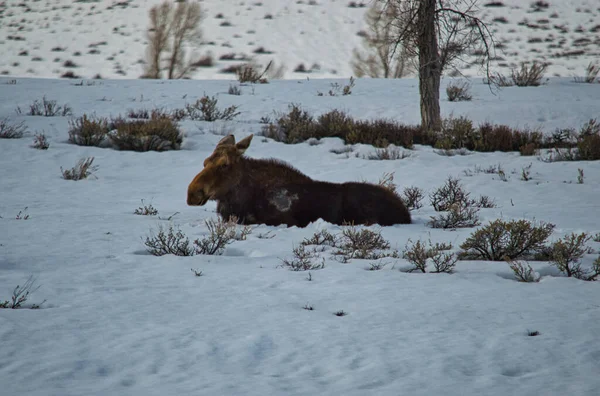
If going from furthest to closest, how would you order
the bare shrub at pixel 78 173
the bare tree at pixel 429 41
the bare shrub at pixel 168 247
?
the bare tree at pixel 429 41
the bare shrub at pixel 78 173
the bare shrub at pixel 168 247

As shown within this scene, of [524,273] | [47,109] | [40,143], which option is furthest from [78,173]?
[524,273]

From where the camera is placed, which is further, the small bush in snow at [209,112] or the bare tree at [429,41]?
the small bush in snow at [209,112]

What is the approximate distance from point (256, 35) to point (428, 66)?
25.1 meters

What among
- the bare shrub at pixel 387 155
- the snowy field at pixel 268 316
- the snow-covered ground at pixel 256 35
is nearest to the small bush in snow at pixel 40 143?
the snowy field at pixel 268 316

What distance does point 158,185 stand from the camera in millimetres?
10031

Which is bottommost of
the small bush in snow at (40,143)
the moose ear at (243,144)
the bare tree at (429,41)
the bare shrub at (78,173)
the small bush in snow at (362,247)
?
the bare shrub at (78,173)

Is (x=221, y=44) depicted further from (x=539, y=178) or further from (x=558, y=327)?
(x=558, y=327)

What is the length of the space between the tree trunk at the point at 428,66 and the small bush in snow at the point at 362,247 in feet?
30.2

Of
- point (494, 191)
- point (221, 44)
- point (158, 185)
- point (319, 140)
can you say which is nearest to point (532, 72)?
point (319, 140)

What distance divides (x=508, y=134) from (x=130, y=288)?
11.2 m

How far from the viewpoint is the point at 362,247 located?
5.18 meters

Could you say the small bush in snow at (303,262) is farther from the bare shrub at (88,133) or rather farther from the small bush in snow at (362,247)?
the bare shrub at (88,133)

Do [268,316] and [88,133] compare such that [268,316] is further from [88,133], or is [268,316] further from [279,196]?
[88,133]

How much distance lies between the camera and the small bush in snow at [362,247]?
5074mm
